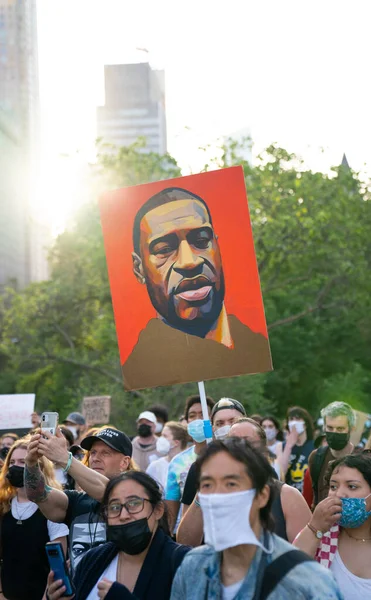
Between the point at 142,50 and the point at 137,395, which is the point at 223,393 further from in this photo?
the point at 142,50

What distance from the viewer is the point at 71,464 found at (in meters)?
5.00

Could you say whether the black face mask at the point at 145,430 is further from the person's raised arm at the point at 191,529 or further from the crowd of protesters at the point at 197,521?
the person's raised arm at the point at 191,529

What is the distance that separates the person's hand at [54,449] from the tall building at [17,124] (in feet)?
188

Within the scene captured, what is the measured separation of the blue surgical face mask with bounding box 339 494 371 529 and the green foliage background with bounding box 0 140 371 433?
804 inches

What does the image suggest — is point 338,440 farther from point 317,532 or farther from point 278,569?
point 278,569

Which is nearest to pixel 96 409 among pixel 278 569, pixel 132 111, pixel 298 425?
pixel 298 425

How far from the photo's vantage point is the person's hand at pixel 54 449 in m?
4.95

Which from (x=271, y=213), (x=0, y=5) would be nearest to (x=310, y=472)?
(x=271, y=213)

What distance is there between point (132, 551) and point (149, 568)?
11cm

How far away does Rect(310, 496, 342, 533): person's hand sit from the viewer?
15.0 ft

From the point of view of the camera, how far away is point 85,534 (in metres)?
5.29

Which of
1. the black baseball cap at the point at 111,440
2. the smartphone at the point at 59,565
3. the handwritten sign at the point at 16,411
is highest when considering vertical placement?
the handwritten sign at the point at 16,411

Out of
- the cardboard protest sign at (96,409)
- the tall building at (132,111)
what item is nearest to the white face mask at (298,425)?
the cardboard protest sign at (96,409)

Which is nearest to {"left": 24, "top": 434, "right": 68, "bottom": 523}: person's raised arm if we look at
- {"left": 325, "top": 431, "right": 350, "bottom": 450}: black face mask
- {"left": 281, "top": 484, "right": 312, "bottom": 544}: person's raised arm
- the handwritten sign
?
{"left": 281, "top": 484, "right": 312, "bottom": 544}: person's raised arm
